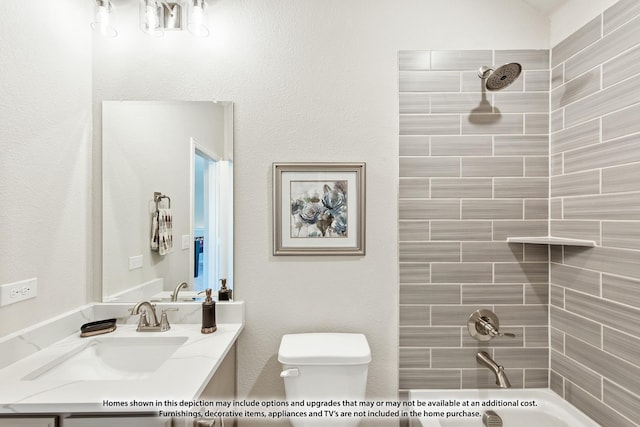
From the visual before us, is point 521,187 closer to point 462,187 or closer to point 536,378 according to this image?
point 462,187

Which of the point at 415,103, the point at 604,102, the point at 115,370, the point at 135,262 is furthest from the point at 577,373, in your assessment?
the point at 135,262

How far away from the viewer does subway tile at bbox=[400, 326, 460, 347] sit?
1591 mm

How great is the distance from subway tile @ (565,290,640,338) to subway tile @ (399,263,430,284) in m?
0.61

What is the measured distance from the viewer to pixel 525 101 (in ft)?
5.19

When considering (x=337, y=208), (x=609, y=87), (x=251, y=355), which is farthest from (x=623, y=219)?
(x=251, y=355)

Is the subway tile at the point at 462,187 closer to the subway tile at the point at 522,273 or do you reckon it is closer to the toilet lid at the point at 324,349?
the subway tile at the point at 522,273

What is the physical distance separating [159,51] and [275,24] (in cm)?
58

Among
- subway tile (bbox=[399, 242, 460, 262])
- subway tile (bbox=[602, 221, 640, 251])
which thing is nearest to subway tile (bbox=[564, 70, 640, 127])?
subway tile (bbox=[602, 221, 640, 251])

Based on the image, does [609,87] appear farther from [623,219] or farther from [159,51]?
[159,51]

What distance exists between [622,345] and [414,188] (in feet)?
3.18

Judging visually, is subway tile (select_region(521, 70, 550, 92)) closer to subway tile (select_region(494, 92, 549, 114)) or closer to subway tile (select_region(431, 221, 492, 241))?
subway tile (select_region(494, 92, 549, 114))

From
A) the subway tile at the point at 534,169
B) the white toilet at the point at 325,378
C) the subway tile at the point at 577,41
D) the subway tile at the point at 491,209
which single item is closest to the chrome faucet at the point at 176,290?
the white toilet at the point at 325,378

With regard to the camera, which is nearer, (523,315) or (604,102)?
(604,102)

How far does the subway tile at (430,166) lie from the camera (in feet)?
5.22
